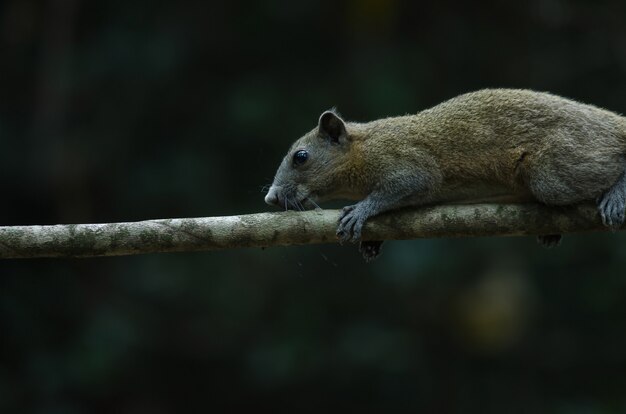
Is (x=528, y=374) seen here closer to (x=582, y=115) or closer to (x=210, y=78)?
(x=210, y=78)

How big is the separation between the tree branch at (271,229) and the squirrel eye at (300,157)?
0.99 m

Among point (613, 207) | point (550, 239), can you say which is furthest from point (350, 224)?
point (613, 207)

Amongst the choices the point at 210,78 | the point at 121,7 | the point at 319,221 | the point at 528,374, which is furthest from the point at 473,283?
the point at 319,221

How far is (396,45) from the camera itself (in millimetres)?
17297

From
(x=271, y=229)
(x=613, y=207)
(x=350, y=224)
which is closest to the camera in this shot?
(x=271, y=229)

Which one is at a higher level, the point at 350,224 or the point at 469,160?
Result: the point at 469,160

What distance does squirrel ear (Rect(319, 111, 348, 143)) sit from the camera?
929cm

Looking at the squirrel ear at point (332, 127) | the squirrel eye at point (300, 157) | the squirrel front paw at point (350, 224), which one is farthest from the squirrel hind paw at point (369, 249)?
the squirrel ear at point (332, 127)

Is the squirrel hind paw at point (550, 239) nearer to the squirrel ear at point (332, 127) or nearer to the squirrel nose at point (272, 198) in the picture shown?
the squirrel ear at point (332, 127)

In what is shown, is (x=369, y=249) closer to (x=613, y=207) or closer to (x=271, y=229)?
(x=271, y=229)

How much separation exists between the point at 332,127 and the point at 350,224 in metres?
1.39

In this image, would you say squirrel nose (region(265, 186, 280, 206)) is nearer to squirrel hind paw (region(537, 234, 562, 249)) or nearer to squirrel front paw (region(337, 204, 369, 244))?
squirrel front paw (region(337, 204, 369, 244))

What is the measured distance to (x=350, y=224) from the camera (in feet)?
27.0

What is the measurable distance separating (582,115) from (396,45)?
886cm
